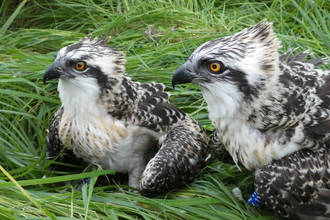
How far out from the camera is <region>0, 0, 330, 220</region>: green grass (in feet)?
14.2

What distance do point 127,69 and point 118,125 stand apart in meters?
1.63

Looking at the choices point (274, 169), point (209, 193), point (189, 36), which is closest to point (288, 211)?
point (274, 169)

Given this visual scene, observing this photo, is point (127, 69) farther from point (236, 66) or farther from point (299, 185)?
point (299, 185)

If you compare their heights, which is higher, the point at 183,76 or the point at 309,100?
the point at 183,76

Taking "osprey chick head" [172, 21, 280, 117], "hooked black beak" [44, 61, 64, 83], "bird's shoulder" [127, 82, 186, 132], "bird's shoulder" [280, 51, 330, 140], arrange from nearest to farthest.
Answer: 1. "osprey chick head" [172, 21, 280, 117]
2. "bird's shoulder" [280, 51, 330, 140]
3. "hooked black beak" [44, 61, 64, 83]
4. "bird's shoulder" [127, 82, 186, 132]

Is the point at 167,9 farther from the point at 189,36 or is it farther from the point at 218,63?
the point at 218,63

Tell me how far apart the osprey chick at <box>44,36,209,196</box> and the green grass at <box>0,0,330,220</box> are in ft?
0.76

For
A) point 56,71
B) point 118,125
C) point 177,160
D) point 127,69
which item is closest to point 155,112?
point 118,125

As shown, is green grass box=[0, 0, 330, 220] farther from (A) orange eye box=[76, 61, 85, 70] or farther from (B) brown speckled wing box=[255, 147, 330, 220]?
(A) orange eye box=[76, 61, 85, 70]

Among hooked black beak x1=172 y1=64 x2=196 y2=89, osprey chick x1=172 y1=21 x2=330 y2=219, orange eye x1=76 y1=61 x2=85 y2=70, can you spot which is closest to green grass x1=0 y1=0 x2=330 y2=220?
osprey chick x1=172 y1=21 x2=330 y2=219

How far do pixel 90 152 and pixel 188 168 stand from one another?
3.40 feet

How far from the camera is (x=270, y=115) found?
3.91 m

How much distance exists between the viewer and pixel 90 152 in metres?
4.74

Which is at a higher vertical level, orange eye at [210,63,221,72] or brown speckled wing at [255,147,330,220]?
orange eye at [210,63,221,72]
